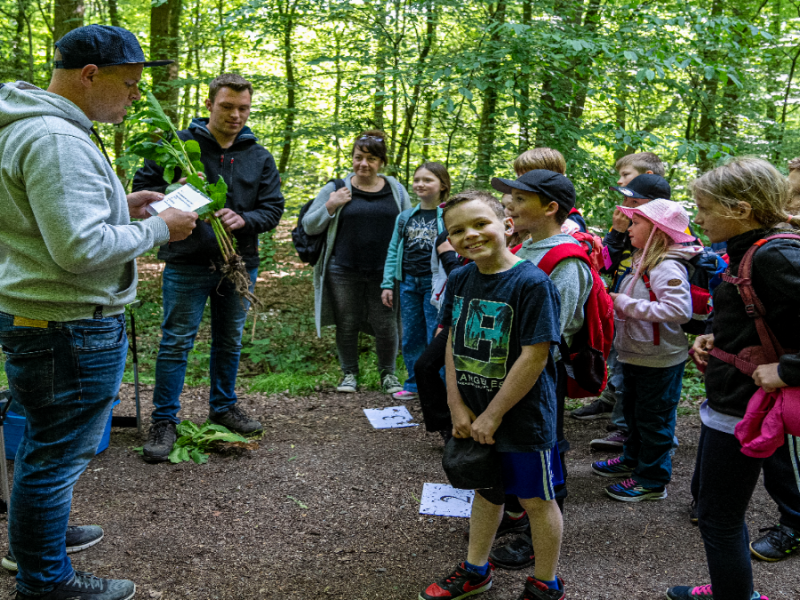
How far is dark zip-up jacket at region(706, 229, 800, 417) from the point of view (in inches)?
73.3

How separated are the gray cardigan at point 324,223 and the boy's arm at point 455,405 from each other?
3014 millimetres

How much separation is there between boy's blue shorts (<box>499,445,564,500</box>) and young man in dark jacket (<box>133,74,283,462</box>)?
237 centimetres

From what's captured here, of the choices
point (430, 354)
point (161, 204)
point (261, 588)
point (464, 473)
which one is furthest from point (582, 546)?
point (161, 204)

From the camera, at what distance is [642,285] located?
10.7 ft

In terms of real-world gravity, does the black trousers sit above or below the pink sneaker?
above

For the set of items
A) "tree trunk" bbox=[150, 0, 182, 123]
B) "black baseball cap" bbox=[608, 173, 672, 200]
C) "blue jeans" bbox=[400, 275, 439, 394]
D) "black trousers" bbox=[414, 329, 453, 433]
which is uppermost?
"tree trunk" bbox=[150, 0, 182, 123]

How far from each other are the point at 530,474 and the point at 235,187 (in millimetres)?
2835

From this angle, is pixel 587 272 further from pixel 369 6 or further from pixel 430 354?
pixel 369 6

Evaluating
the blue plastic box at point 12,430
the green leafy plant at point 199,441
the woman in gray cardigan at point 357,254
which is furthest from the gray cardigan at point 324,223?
the blue plastic box at point 12,430

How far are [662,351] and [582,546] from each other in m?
1.17

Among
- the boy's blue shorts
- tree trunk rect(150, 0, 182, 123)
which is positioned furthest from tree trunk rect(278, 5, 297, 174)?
the boy's blue shorts

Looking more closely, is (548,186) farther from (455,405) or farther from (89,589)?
(89,589)

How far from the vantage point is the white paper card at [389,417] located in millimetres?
4480

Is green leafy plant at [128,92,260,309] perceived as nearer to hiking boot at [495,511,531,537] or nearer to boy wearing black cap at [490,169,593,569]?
boy wearing black cap at [490,169,593,569]
